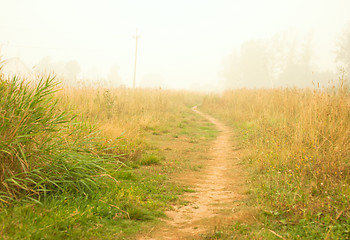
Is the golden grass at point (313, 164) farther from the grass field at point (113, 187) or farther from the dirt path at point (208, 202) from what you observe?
the dirt path at point (208, 202)

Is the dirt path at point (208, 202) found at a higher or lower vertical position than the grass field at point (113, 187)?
lower

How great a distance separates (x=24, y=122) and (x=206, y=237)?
2534 mm

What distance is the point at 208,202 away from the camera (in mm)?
4082

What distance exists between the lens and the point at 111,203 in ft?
11.3

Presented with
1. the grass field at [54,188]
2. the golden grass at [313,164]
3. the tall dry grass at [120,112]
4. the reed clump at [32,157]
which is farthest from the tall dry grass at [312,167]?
the tall dry grass at [120,112]

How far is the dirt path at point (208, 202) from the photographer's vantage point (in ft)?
10.2

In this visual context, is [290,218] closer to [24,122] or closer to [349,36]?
[24,122]

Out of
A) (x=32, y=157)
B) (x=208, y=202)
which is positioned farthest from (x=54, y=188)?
(x=208, y=202)

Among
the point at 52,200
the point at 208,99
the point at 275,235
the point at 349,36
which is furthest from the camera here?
the point at 349,36

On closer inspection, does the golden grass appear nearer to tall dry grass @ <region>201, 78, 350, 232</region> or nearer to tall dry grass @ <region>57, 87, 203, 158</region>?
tall dry grass @ <region>201, 78, 350, 232</region>

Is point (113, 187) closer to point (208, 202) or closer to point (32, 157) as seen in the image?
point (32, 157)

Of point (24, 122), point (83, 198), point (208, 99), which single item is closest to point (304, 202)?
point (83, 198)

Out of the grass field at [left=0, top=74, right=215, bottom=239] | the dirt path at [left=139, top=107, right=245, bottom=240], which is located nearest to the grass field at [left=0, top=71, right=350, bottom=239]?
the grass field at [left=0, top=74, right=215, bottom=239]

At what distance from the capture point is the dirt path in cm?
312
